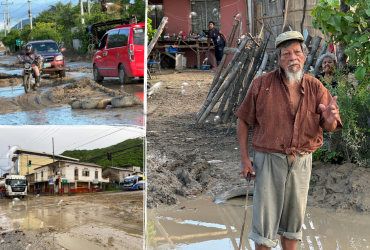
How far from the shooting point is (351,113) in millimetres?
Result: 4012

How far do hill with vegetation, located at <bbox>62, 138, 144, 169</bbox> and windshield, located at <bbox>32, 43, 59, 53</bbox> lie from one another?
28.7 inches

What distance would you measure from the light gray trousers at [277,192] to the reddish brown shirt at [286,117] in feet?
0.26

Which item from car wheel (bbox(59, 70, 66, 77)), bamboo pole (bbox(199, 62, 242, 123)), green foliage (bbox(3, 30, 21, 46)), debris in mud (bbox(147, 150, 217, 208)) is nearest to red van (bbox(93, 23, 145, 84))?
car wheel (bbox(59, 70, 66, 77))

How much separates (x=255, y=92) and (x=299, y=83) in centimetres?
27

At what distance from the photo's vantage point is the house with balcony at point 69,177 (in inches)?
59.2

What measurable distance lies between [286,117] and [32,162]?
57.3 inches

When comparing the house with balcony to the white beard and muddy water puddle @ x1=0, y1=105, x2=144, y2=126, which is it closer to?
muddy water puddle @ x1=0, y1=105, x2=144, y2=126

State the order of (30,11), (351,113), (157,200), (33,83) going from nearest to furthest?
(30,11) → (33,83) → (351,113) → (157,200)

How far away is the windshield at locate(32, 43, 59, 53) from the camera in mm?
2032

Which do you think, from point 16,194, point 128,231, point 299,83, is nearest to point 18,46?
point 16,194

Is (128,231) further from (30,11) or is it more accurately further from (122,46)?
(30,11)

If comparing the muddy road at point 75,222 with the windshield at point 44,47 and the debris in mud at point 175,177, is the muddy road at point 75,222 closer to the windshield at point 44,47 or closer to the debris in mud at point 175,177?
the windshield at point 44,47

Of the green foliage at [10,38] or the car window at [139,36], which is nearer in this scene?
the car window at [139,36]

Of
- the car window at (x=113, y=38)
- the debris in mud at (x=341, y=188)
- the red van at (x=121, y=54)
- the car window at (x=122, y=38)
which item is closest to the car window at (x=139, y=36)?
the red van at (x=121, y=54)
